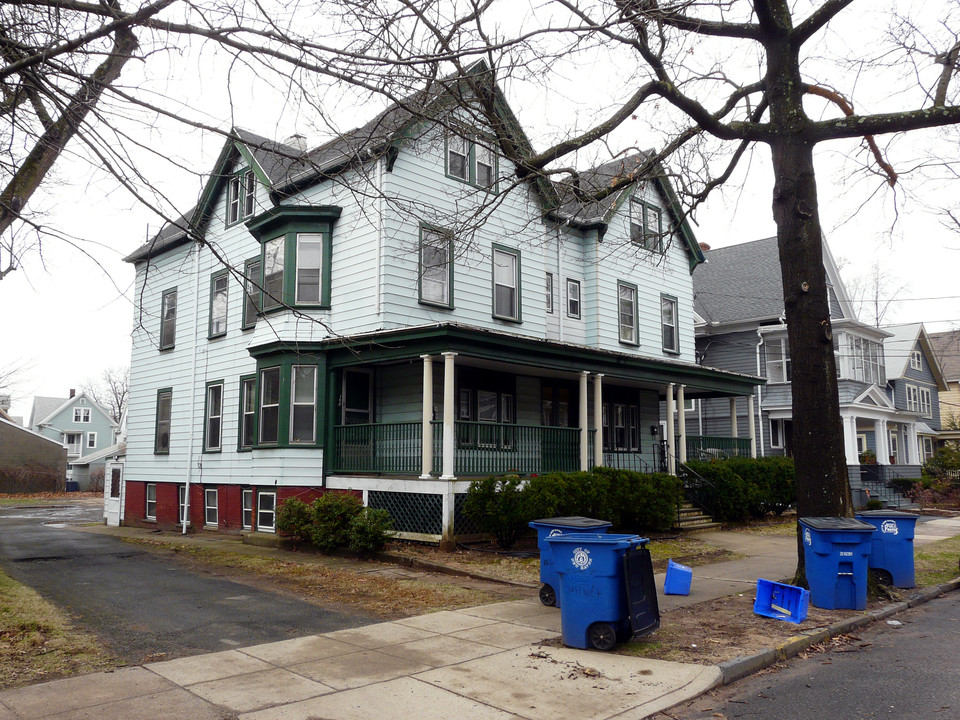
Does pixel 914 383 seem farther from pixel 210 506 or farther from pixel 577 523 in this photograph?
pixel 577 523

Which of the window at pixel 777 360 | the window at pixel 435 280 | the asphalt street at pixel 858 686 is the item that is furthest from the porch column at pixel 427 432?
the window at pixel 777 360

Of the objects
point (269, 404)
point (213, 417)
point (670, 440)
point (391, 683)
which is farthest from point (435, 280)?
point (391, 683)

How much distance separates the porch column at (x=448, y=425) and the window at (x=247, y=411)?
633 cm

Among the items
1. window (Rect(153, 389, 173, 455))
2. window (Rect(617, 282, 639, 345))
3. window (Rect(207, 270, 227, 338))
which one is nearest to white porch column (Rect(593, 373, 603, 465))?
window (Rect(617, 282, 639, 345))

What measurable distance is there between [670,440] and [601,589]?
1510 cm

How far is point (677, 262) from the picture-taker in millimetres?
25391

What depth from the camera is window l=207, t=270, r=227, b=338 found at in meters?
21.2

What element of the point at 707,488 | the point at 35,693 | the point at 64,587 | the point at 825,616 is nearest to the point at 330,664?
the point at 35,693

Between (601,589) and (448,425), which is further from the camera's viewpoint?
(448,425)

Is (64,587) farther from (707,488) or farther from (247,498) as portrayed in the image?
(707,488)

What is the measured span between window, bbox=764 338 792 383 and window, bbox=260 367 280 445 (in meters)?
20.9

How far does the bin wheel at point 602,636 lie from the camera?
728 cm

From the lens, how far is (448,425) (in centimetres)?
1495

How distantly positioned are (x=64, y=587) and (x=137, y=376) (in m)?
14.1
